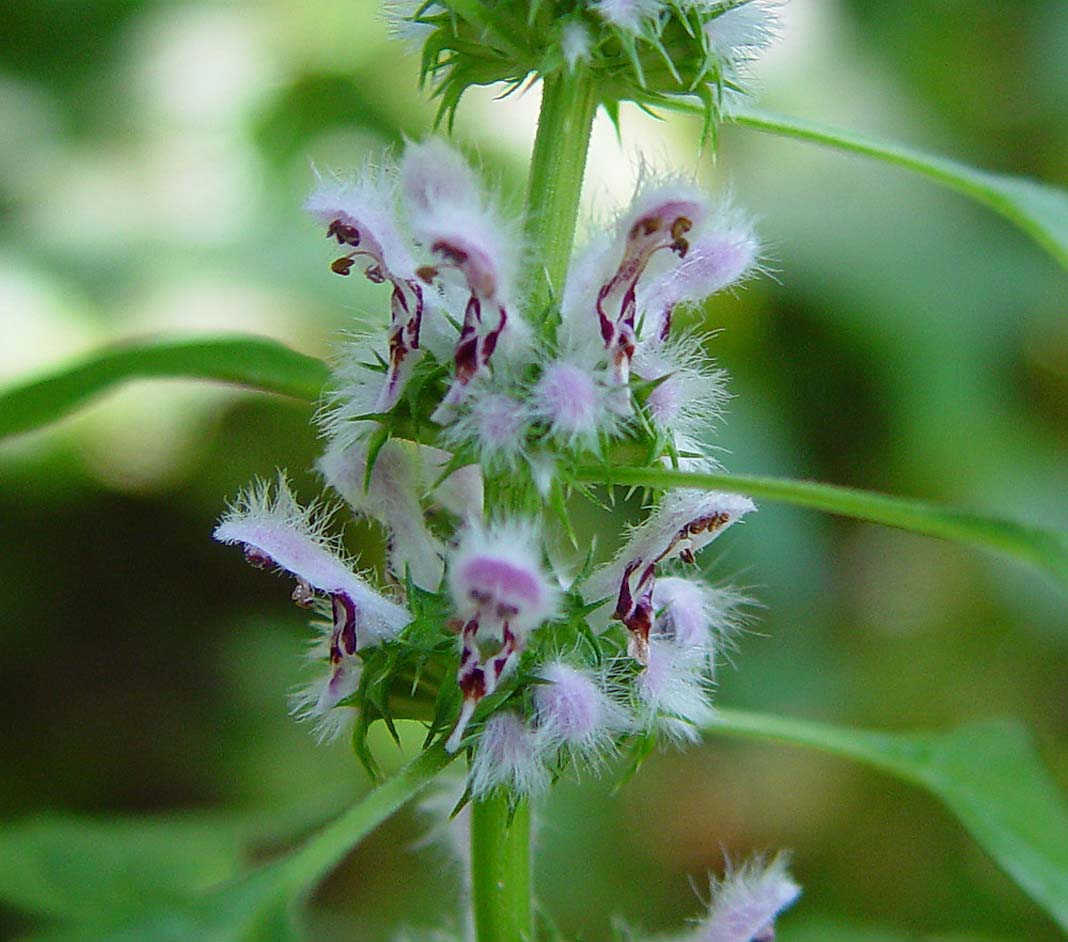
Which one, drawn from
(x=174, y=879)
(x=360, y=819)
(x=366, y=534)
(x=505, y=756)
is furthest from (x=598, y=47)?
(x=366, y=534)

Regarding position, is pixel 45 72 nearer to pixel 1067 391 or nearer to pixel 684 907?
pixel 684 907

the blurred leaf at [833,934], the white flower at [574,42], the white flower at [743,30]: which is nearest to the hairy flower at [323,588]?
the white flower at [574,42]

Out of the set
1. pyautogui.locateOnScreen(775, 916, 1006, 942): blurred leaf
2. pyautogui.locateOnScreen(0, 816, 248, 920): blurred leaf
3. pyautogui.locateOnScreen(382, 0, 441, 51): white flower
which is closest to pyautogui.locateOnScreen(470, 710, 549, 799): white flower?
pyautogui.locateOnScreen(382, 0, 441, 51): white flower

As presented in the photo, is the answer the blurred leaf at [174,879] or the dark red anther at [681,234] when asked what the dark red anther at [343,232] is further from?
Result: the blurred leaf at [174,879]

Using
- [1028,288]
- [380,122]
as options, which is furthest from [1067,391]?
[380,122]

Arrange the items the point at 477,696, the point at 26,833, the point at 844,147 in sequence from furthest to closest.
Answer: the point at 26,833 < the point at 844,147 < the point at 477,696

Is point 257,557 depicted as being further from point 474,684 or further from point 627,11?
point 627,11
